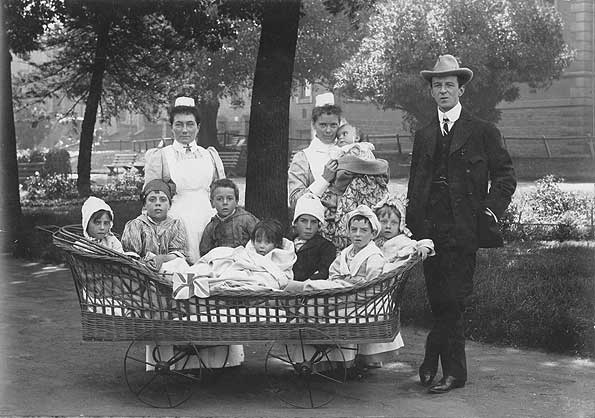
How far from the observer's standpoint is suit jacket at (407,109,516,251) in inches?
224

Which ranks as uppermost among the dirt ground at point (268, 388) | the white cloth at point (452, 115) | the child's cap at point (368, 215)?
the white cloth at point (452, 115)

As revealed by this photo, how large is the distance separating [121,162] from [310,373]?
2690cm

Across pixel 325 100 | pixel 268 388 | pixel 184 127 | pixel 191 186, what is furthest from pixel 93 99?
pixel 268 388

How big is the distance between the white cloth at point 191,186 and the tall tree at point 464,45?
12.5 metres

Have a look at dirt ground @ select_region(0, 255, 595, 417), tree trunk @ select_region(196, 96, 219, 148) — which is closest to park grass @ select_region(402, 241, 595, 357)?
dirt ground @ select_region(0, 255, 595, 417)

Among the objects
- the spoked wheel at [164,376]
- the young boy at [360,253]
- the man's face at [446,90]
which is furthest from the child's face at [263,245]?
the man's face at [446,90]

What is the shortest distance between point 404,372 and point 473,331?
1.33 meters

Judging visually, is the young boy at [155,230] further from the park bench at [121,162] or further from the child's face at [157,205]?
the park bench at [121,162]

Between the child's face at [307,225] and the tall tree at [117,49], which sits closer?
the child's face at [307,225]

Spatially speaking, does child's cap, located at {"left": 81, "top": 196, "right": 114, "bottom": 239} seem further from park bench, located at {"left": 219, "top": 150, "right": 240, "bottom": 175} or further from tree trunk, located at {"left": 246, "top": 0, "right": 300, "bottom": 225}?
park bench, located at {"left": 219, "top": 150, "right": 240, "bottom": 175}

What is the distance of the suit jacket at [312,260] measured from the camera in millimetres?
6043

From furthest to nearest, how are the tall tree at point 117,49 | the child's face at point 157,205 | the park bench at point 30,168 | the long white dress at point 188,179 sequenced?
1. the park bench at point 30,168
2. the tall tree at point 117,49
3. the long white dress at point 188,179
4. the child's face at point 157,205

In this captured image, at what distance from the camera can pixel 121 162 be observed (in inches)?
1246

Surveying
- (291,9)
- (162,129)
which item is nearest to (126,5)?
(291,9)
